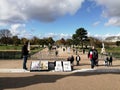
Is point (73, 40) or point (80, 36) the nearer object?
point (80, 36)

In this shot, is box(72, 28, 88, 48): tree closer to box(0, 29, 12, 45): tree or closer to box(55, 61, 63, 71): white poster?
box(0, 29, 12, 45): tree

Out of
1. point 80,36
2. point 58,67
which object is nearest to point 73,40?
point 80,36

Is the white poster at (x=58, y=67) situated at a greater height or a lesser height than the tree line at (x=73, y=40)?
lesser

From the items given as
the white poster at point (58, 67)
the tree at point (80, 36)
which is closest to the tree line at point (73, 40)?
the tree at point (80, 36)

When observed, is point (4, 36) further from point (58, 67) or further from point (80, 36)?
point (58, 67)

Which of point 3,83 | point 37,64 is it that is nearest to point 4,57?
point 37,64

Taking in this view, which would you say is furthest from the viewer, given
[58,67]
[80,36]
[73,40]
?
[73,40]

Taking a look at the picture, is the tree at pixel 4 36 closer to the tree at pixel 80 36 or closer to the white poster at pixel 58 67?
the tree at pixel 80 36

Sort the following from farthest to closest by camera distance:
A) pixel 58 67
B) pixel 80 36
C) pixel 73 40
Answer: pixel 73 40 → pixel 80 36 → pixel 58 67

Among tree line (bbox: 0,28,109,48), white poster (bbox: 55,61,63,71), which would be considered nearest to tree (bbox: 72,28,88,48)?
tree line (bbox: 0,28,109,48)

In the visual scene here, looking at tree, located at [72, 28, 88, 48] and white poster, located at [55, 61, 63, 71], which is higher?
tree, located at [72, 28, 88, 48]

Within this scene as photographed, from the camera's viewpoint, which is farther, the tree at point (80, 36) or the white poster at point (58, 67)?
the tree at point (80, 36)

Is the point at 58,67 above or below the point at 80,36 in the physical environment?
below

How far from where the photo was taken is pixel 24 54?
18625mm
